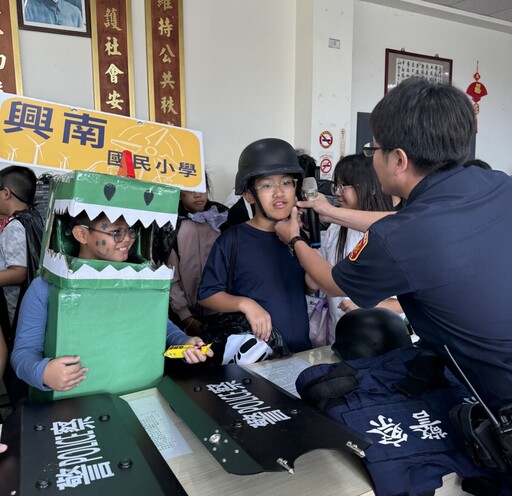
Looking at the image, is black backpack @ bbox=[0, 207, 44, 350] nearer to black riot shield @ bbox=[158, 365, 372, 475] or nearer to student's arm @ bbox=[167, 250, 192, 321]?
student's arm @ bbox=[167, 250, 192, 321]

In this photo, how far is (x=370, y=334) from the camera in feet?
3.88

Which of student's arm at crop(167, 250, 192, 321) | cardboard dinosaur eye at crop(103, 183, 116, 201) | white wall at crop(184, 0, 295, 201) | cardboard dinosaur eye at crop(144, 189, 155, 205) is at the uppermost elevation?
white wall at crop(184, 0, 295, 201)

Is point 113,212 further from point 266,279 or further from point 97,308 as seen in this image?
point 266,279

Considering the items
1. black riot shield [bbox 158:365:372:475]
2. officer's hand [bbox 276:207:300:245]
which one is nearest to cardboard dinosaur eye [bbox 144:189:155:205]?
black riot shield [bbox 158:365:372:475]

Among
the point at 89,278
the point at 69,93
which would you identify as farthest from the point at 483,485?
the point at 69,93

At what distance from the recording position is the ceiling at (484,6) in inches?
149

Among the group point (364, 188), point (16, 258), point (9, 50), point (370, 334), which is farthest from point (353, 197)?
point (9, 50)

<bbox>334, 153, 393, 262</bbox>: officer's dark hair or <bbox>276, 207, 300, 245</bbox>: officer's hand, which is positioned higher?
<bbox>334, 153, 393, 262</bbox>: officer's dark hair

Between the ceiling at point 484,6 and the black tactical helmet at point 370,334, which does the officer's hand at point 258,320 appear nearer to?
the black tactical helmet at point 370,334

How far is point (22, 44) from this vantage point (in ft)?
8.51

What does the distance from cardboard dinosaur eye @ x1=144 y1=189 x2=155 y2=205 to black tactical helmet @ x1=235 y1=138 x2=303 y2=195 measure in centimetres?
48

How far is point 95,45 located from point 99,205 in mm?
2292

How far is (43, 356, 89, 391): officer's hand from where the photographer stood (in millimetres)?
868

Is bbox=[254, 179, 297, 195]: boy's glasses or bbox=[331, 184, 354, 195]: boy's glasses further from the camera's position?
bbox=[331, 184, 354, 195]: boy's glasses
